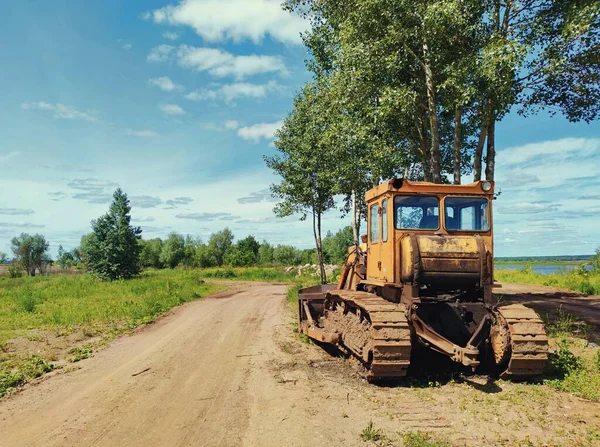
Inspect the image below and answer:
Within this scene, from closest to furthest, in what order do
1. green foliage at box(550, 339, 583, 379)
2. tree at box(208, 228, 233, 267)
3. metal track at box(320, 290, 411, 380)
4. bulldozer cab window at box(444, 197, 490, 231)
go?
metal track at box(320, 290, 411, 380), green foliage at box(550, 339, 583, 379), bulldozer cab window at box(444, 197, 490, 231), tree at box(208, 228, 233, 267)

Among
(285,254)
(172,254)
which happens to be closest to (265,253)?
(285,254)

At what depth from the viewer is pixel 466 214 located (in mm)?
8680

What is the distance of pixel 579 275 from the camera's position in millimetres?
26922

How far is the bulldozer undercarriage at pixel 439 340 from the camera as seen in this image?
7.35 metres

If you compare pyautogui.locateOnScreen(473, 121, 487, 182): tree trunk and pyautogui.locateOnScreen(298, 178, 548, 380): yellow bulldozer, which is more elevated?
pyautogui.locateOnScreen(473, 121, 487, 182): tree trunk

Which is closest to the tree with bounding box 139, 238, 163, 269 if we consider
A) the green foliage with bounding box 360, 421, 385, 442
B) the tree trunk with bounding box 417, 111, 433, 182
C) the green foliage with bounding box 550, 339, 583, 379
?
the tree trunk with bounding box 417, 111, 433, 182

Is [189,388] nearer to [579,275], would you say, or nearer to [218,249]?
[579,275]

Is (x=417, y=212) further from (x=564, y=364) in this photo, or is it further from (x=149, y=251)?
(x=149, y=251)

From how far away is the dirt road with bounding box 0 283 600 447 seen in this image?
579cm

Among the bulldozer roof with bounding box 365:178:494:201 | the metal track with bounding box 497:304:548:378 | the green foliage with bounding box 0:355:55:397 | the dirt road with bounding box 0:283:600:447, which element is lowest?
the green foliage with bounding box 0:355:55:397

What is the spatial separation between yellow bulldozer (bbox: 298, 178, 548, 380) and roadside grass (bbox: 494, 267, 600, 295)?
16203mm

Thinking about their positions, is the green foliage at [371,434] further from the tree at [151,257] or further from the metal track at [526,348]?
the tree at [151,257]

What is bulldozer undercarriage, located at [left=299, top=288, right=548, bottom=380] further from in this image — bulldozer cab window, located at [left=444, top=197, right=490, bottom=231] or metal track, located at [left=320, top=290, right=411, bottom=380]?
bulldozer cab window, located at [left=444, top=197, right=490, bottom=231]

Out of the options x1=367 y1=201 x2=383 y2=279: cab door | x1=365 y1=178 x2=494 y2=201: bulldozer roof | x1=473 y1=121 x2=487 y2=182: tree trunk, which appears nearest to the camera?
x1=365 y1=178 x2=494 y2=201: bulldozer roof
